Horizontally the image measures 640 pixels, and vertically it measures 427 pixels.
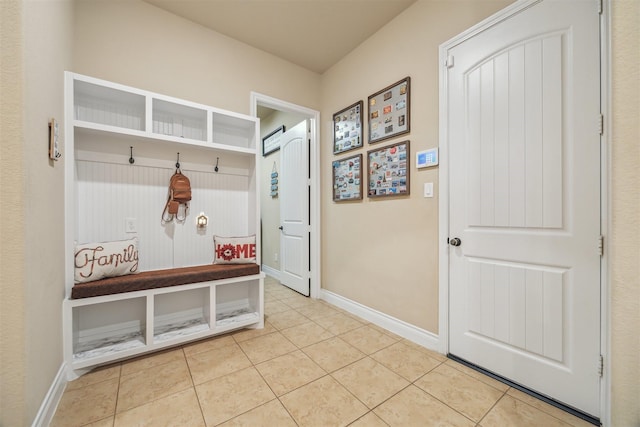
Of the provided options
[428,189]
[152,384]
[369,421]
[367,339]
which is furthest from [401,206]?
[152,384]

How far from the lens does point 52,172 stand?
143 centimetres

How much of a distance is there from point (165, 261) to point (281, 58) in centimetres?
251

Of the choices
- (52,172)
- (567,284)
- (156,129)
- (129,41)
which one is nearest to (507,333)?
(567,284)

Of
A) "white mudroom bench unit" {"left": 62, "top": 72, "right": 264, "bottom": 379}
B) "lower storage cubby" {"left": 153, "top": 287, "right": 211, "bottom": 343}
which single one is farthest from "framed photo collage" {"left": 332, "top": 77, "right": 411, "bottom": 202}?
"lower storage cubby" {"left": 153, "top": 287, "right": 211, "bottom": 343}

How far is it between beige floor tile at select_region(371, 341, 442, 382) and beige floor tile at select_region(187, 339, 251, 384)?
1006mm

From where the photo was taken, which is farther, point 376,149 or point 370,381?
point 376,149

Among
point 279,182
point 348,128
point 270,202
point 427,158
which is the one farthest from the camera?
point 270,202

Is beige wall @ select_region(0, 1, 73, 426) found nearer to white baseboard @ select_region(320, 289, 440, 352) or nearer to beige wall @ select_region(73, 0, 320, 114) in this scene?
beige wall @ select_region(73, 0, 320, 114)

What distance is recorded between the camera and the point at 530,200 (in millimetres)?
1515

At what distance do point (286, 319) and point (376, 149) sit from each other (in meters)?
1.94

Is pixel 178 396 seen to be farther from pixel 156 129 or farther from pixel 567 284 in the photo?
pixel 567 284

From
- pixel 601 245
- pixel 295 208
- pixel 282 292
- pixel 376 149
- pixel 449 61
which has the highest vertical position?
pixel 449 61

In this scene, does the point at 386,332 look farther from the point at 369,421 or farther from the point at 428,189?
the point at 428,189

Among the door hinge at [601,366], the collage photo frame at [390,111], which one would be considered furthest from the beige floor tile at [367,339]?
the collage photo frame at [390,111]
